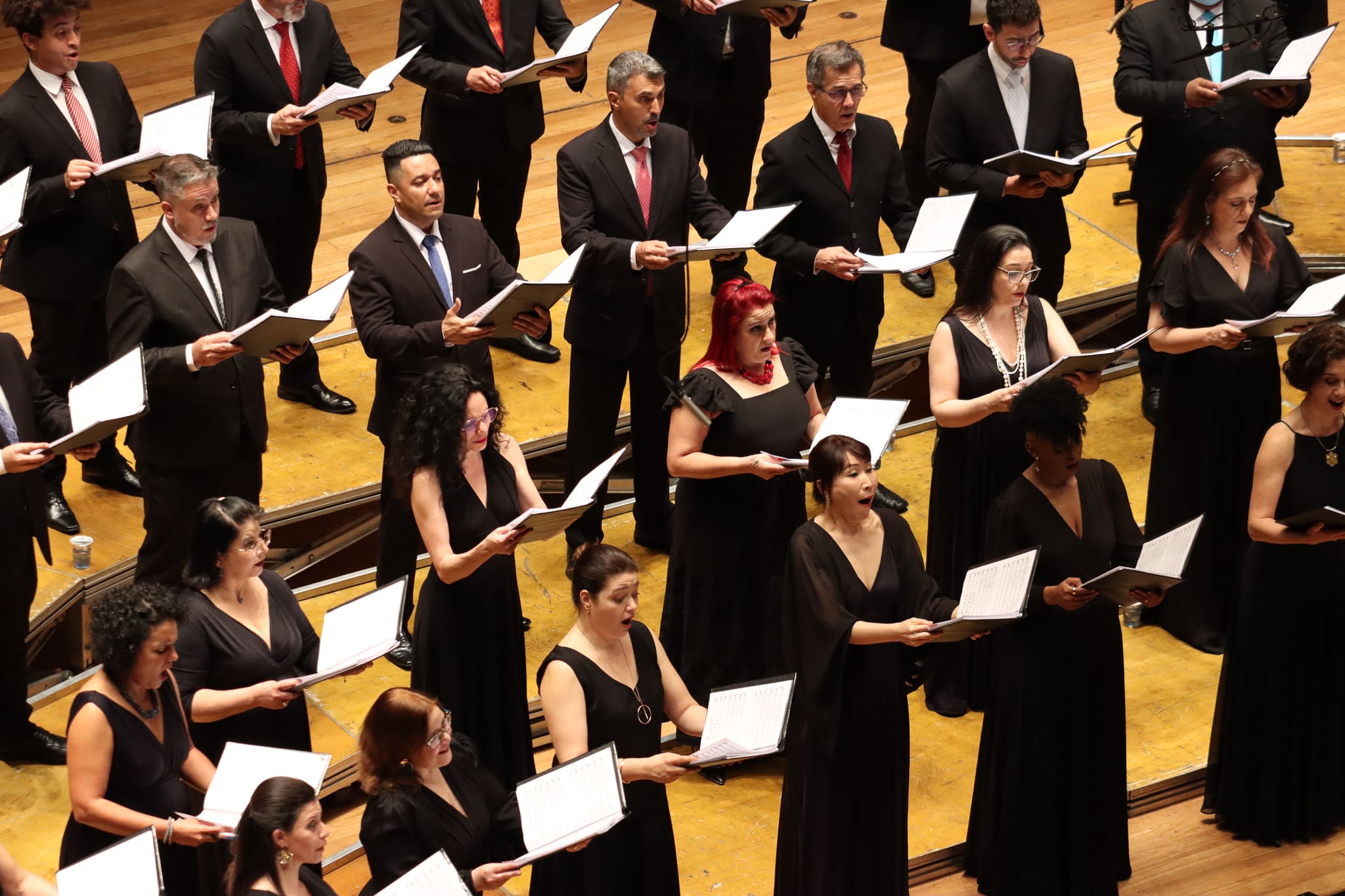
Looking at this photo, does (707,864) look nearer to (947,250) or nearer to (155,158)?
(947,250)

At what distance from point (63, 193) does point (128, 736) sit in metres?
1.96

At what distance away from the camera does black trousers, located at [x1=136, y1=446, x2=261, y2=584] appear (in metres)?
4.80

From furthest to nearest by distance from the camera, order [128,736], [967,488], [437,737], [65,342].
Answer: [65,342] < [967,488] < [128,736] < [437,737]

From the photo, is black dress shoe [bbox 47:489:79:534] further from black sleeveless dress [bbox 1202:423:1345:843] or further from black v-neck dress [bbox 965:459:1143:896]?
black sleeveless dress [bbox 1202:423:1345:843]

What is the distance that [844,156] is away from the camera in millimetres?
5457

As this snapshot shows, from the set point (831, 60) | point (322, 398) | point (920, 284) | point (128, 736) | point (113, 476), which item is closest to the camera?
point (128, 736)

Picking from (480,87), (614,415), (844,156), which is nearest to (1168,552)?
(844,156)

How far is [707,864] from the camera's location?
4.73 metres

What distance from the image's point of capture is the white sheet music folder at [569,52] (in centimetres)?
541

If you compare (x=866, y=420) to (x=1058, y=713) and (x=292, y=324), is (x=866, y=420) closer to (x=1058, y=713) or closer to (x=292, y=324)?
(x=1058, y=713)

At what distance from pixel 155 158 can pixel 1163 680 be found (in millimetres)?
3178

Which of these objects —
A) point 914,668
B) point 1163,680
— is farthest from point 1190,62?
point 914,668

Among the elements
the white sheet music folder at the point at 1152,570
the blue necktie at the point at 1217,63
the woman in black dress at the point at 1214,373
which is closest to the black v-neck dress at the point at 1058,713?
the white sheet music folder at the point at 1152,570

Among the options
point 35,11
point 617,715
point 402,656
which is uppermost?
point 35,11
